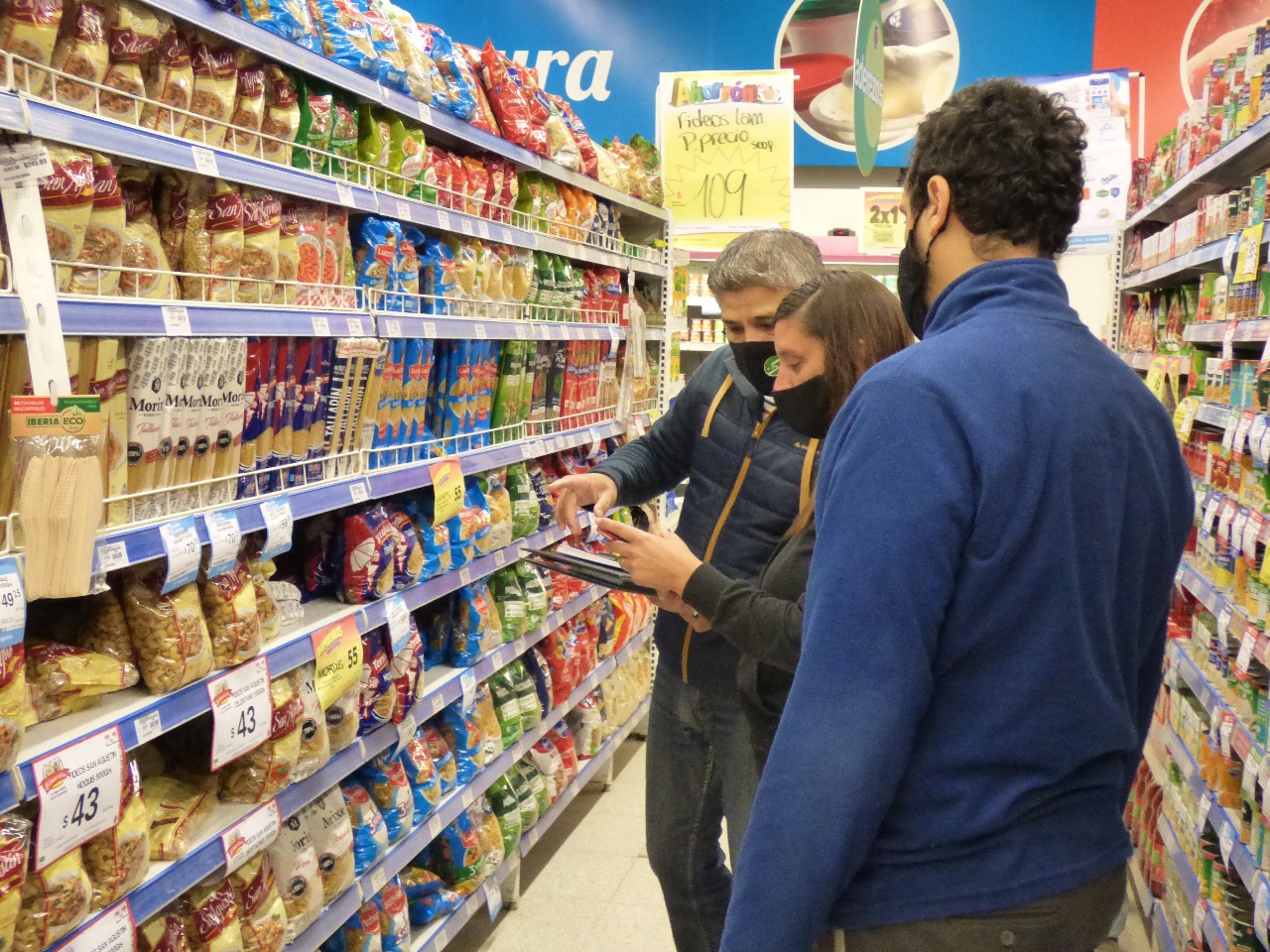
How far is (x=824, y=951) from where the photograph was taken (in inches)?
47.7

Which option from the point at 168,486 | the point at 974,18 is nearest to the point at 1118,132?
the point at 974,18

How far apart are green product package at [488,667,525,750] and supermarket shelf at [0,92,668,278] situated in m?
1.35

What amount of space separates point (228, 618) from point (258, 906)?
1.95ft

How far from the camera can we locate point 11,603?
1.37 metres

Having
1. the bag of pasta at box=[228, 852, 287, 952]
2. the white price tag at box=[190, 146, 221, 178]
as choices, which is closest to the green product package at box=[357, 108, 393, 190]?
the white price tag at box=[190, 146, 221, 178]

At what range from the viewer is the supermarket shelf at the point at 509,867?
9.25 feet

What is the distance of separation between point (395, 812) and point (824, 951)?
5.40 ft

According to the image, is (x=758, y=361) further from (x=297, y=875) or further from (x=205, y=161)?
(x=297, y=875)

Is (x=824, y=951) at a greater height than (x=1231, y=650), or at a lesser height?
greater

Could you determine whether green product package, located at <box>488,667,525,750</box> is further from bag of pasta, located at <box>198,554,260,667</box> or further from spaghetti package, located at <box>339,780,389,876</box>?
bag of pasta, located at <box>198,554,260,667</box>

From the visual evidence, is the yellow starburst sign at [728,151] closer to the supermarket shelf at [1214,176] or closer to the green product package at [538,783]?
the supermarket shelf at [1214,176]

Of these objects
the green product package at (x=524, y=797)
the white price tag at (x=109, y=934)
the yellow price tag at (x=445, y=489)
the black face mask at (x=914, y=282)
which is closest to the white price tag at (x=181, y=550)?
the white price tag at (x=109, y=934)

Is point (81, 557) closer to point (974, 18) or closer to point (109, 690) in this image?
point (109, 690)

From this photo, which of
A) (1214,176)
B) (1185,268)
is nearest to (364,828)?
(1185,268)
